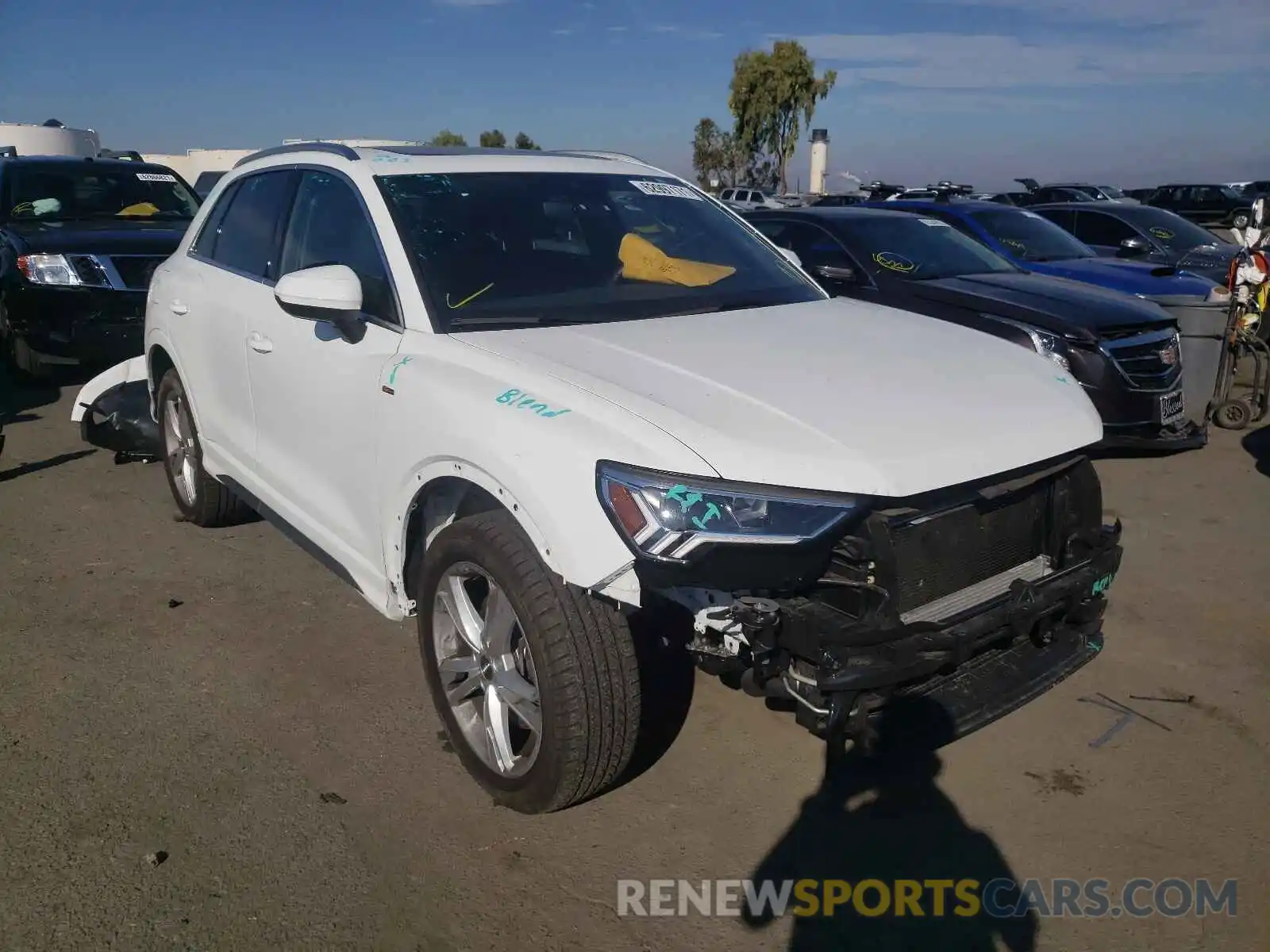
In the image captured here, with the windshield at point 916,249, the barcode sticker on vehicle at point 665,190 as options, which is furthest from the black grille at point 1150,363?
the barcode sticker on vehicle at point 665,190

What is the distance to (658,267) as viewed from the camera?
3834 mm

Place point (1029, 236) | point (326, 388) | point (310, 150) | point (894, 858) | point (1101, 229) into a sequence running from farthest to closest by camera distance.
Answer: point (1101, 229)
point (1029, 236)
point (310, 150)
point (326, 388)
point (894, 858)

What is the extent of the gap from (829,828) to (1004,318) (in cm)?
464

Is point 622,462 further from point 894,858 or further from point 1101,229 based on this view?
point 1101,229

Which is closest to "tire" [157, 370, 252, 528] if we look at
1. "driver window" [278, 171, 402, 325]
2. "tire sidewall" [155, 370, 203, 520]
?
"tire sidewall" [155, 370, 203, 520]

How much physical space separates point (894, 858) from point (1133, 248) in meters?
8.29

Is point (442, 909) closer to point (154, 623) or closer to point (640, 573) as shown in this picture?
point (640, 573)

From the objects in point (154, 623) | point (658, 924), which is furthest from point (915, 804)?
point (154, 623)

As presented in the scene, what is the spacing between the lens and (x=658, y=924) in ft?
8.84

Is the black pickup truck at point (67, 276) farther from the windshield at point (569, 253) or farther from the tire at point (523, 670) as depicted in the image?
the tire at point (523, 670)

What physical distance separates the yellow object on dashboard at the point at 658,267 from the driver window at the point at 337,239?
88cm

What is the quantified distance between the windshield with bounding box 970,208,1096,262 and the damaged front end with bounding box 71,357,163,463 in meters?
6.73

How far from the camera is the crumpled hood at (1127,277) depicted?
25.8ft

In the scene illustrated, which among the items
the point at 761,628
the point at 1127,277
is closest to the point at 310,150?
the point at 761,628
